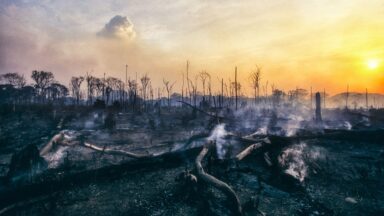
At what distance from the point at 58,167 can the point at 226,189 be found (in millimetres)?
7723

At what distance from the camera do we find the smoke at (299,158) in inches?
341

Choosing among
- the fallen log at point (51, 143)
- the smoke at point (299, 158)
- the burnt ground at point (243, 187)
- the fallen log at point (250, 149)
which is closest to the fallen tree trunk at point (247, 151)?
the fallen log at point (250, 149)

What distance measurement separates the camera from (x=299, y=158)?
10023 millimetres

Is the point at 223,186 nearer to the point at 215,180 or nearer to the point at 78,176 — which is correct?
the point at 215,180

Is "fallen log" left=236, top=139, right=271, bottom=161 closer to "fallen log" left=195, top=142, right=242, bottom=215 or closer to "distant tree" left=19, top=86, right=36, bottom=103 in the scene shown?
"fallen log" left=195, top=142, right=242, bottom=215

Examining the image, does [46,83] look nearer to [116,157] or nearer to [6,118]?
[6,118]

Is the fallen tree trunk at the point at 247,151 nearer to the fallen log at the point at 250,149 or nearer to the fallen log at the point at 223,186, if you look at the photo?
the fallen log at the point at 250,149

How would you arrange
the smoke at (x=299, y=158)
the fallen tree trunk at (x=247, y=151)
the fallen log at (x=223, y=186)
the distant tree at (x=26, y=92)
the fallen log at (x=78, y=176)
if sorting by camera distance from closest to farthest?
the fallen log at (x=223, y=186) → the fallen log at (x=78, y=176) → the smoke at (x=299, y=158) → the fallen tree trunk at (x=247, y=151) → the distant tree at (x=26, y=92)

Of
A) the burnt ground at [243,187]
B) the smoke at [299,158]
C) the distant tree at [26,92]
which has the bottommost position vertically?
the burnt ground at [243,187]

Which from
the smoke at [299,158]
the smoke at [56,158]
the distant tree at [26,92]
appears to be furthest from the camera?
the distant tree at [26,92]

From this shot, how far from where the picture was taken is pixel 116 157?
1244 cm

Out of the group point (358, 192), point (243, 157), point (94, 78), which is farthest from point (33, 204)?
point (94, 78)

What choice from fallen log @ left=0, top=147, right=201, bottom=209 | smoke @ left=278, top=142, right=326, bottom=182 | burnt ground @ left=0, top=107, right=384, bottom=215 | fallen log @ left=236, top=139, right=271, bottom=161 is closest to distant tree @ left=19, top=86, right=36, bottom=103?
burnt ground @ left=0, top=107, right=384, bottom=215

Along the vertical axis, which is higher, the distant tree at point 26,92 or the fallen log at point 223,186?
the distant tree at point 26,92
